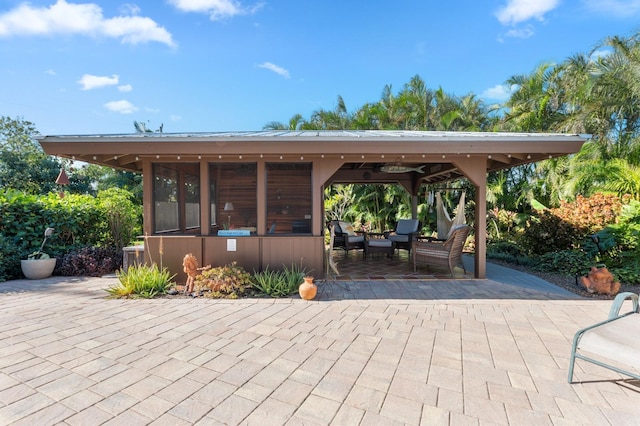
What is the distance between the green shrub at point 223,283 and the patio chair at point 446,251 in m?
3.49

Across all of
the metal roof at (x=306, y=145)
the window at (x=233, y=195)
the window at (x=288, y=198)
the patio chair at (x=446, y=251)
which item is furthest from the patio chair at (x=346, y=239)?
the metal roof at (x=306, y=145)

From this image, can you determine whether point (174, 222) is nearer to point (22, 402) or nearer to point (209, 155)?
point (209, 155)

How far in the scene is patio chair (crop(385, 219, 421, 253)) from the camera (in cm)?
823

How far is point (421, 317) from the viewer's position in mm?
3902

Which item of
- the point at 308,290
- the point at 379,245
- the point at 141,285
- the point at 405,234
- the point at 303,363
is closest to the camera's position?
the point at 303,363

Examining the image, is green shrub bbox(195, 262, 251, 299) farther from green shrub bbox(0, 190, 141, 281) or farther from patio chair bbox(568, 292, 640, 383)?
patio chair bbox(568, 292, 640, 383)

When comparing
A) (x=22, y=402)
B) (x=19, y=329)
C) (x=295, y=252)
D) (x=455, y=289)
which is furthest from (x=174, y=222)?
(x=455, y=289)

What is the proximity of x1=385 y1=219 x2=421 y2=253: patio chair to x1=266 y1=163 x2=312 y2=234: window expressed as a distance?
3.49 m

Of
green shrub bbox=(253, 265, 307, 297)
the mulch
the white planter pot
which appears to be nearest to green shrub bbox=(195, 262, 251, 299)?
green shrub bbox=(253, 265, 307, 297)

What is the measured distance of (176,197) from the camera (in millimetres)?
6508

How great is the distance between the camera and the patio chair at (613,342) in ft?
7.19

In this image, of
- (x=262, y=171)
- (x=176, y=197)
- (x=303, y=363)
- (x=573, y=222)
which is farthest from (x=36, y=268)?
(x=573, y=222)

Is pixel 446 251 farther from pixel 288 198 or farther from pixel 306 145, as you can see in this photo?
pixel 306 145

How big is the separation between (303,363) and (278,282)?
2290 mm
